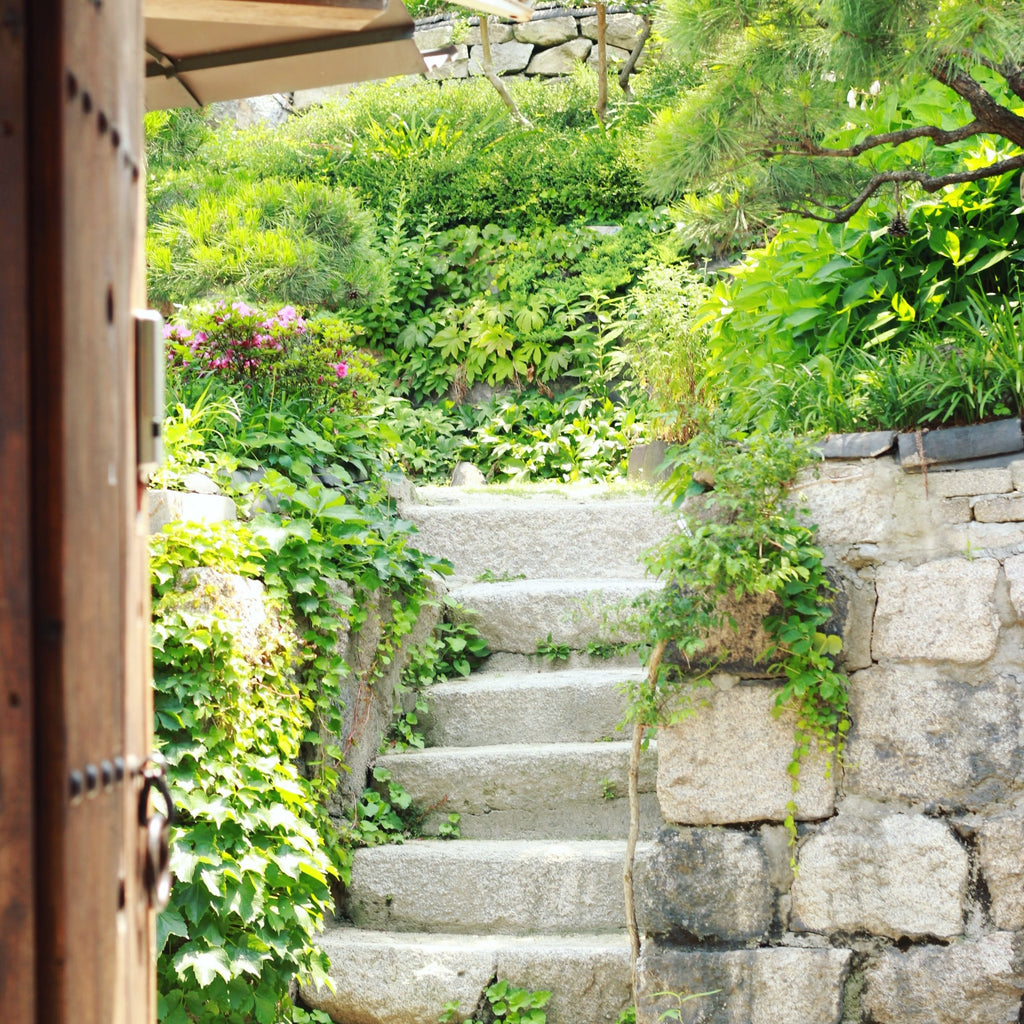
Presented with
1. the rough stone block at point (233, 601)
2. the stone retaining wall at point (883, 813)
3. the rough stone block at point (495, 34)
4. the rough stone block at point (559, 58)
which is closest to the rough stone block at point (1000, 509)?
the stone retaining wall at point (883, 813)

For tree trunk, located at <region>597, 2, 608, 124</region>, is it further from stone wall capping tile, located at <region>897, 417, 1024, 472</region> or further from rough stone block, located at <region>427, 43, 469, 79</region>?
stone wall capping tile, located at <region>897, 417, 1024, 472</region>

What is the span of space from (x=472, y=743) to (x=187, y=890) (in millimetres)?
1313

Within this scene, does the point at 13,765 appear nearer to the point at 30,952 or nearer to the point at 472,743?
the point at 30,952

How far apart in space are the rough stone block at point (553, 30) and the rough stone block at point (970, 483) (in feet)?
28.5

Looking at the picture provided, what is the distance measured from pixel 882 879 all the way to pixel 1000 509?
887mm

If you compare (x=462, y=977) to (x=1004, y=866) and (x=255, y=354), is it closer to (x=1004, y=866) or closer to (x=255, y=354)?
(x=1004, y=866)

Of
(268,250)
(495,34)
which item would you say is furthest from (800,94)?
(495,34)

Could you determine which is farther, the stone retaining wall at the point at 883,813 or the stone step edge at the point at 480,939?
the stone step edge at the point at 480,939

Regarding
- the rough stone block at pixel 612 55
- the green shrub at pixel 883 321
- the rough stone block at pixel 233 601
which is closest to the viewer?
the green shrub at pixel 883 321

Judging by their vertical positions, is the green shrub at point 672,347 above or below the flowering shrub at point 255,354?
above

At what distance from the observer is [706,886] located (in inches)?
96.7

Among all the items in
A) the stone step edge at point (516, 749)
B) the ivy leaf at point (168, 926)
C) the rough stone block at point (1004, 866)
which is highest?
the stone step edge at point (516, 749)

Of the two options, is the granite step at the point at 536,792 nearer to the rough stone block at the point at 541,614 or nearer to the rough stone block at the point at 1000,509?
the rough stone block at the point at 541,614

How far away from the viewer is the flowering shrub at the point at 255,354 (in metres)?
4.07
